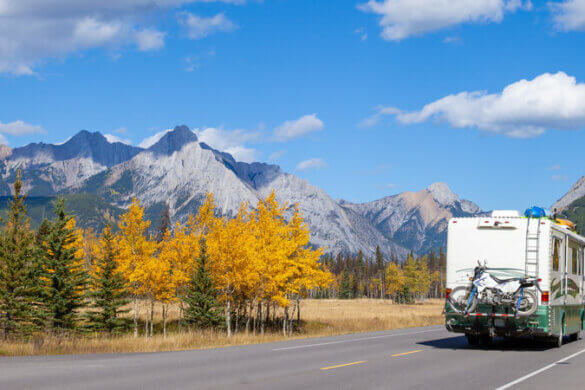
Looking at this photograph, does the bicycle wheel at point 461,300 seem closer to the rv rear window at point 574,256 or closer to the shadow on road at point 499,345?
the shadow on road at point 499,345

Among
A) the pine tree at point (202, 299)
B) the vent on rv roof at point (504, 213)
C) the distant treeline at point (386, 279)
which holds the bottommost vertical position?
the distant treeline at point (386, 279)

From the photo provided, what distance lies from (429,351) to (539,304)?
137 inches

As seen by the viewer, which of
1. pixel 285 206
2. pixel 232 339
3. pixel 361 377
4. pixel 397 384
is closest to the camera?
pixel 397 384

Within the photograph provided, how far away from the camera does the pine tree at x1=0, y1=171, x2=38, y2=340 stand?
35.8 metres

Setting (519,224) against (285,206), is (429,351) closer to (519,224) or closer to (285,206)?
(519,224)

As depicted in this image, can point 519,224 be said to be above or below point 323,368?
above

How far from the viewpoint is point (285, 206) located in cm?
4394

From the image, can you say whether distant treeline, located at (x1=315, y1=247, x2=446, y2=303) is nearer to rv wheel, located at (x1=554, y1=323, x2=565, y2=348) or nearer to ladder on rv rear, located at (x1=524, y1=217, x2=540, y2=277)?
rv wheel, located at (x1=554, y1=323, x2=565, y2=348)

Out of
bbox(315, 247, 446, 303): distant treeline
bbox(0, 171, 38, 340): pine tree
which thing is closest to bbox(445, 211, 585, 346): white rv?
bbox(0, 171, 38, 340): pine tree

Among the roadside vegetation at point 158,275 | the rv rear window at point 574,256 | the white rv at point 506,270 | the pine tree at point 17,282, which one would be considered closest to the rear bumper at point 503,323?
the white rv at point 506,270

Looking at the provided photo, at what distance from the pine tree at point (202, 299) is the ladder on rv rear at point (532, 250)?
26078 mm

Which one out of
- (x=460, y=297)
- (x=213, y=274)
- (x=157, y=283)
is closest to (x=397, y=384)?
(x=460, y=297)

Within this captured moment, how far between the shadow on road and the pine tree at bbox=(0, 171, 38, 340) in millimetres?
24883

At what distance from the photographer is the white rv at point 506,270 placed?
55.3 ft
